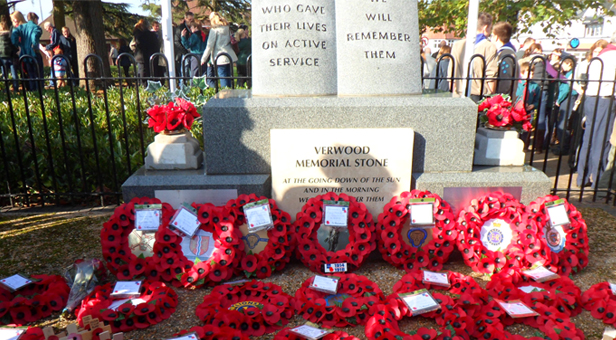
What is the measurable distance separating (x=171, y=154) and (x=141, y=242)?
769 millimetres

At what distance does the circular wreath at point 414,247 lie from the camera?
346cm

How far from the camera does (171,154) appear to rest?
3.80 m

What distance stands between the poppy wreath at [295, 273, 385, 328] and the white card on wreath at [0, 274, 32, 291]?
1758 mm

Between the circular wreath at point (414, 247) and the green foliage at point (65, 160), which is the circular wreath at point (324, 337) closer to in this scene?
the circular wreath at point (414, 247)

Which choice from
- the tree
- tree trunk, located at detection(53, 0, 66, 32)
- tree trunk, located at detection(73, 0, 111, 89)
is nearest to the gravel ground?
the tree

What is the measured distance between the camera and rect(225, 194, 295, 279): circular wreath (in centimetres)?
334

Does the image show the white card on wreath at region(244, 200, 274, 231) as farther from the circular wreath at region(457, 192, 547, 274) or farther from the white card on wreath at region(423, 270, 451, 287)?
the circular wreath at region(457, 192, 547, 274)

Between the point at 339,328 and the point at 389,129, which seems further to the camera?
the point at 389,129

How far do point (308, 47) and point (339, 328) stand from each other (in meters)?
2.26

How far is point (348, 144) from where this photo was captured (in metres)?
3.56

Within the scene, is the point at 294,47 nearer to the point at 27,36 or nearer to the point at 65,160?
the point at 65,160

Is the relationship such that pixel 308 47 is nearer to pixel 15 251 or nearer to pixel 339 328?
pixel 339 328

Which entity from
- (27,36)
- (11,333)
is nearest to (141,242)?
(11,333)

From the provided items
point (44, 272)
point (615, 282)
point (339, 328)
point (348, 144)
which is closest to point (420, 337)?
point (339, 328)
